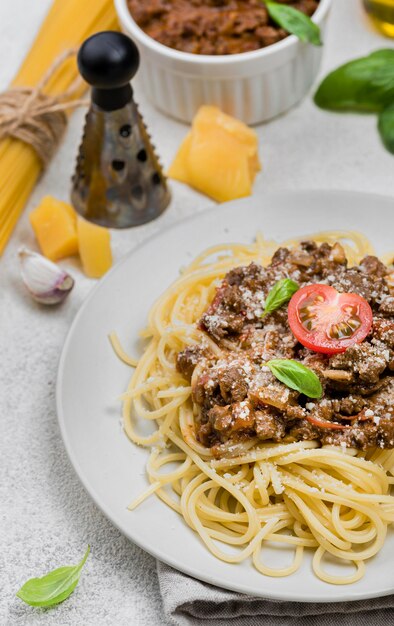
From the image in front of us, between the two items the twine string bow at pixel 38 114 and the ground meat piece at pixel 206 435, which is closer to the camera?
the ground meat piece at pixel 206 435

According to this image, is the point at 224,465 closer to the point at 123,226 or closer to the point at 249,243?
the point at 249,243

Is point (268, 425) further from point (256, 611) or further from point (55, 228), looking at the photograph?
point (55, 228)

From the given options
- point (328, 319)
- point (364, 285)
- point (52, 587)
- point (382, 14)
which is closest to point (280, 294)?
point (328, 319)

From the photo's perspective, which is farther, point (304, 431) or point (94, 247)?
point (94, 247)

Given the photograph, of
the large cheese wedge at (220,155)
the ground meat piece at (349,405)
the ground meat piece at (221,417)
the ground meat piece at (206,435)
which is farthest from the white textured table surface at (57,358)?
the ground meat piece at (349,405)

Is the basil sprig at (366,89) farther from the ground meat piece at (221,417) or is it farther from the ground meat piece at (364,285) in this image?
the ground meat piece at (221,417)

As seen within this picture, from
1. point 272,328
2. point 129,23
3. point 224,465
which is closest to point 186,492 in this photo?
point 224,465


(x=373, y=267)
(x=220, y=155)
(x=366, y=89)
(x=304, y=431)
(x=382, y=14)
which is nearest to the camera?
(x=304, y=431)
